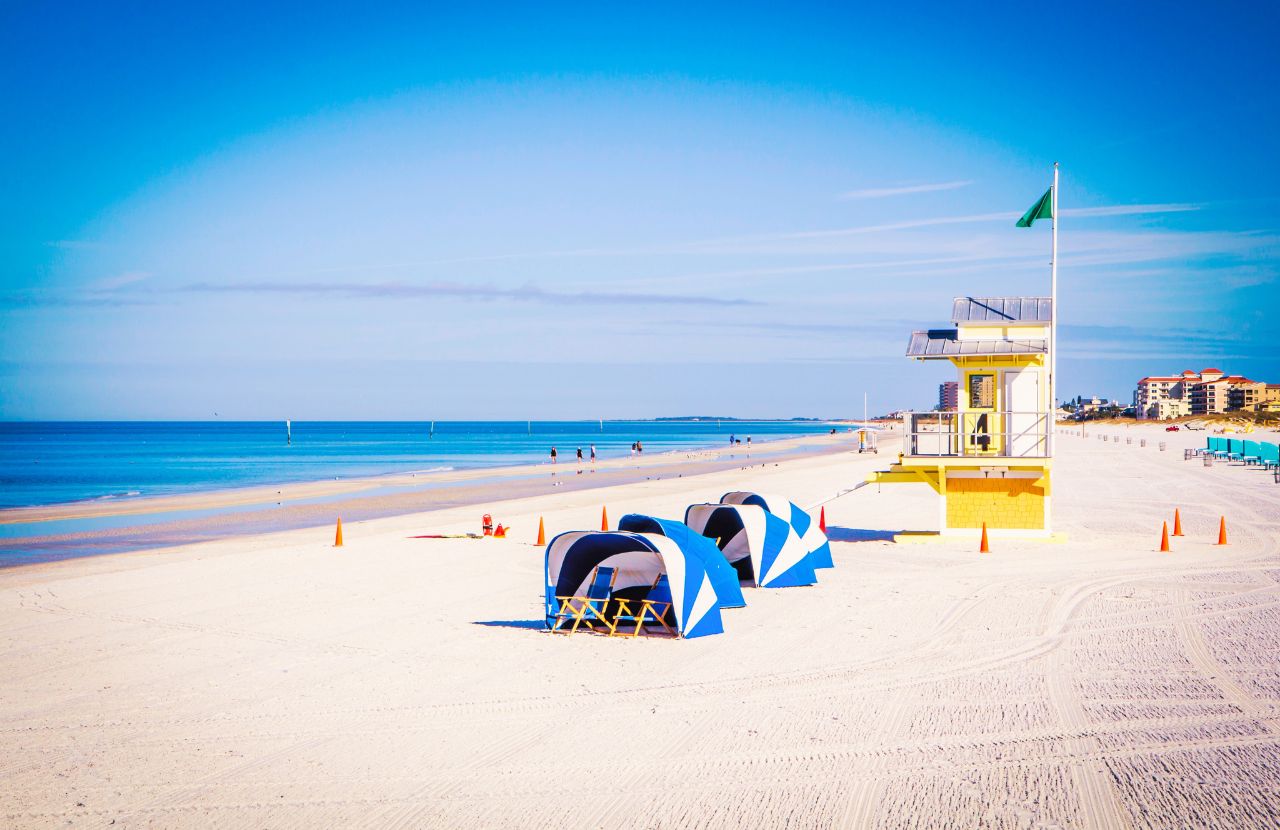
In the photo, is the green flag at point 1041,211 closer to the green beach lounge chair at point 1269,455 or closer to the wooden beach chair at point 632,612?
the wooden beach chair at point 632,612

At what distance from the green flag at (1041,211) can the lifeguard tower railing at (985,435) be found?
4.83 meters

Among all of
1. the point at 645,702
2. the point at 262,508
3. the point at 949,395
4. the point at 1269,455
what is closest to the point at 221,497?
the point at 262,508

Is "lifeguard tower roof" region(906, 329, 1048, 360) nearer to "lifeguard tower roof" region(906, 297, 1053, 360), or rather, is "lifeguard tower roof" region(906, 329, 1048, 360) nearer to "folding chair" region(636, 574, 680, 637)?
"lifeguard tower roof" region(906, 297, 1053, 360)

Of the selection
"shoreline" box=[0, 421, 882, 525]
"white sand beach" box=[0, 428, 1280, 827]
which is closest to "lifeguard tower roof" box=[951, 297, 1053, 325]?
"white sand beach" box=[0, 428, 1280, 827]

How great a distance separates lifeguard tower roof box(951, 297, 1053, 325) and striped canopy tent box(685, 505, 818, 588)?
8.17 meters

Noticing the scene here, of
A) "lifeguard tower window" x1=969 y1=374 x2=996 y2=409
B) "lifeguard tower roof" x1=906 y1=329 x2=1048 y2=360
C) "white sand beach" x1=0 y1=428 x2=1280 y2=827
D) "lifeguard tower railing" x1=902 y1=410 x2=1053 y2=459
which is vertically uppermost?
"lifeguard tower roof" x1=906 y1=329 x2=1048 y2=360

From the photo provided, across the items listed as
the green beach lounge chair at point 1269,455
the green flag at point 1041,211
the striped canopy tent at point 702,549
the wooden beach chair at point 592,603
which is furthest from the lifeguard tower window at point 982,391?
the green beach lounge chair at point 1269,455

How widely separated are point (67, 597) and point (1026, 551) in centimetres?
1785

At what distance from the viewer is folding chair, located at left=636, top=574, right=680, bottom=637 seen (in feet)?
44.9

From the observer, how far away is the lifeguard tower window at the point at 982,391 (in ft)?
74.9

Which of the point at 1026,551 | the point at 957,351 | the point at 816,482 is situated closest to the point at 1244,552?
the point at 1026,551

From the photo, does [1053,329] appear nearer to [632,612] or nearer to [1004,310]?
[1004,310]

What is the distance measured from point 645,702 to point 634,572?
384cm

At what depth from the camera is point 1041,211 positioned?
2397 cm
